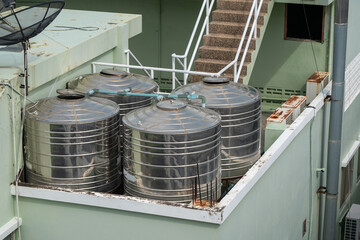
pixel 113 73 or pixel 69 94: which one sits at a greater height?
pixel 113 73

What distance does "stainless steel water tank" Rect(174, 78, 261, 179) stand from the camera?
13.3m

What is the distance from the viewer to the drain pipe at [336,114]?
55.6 ft

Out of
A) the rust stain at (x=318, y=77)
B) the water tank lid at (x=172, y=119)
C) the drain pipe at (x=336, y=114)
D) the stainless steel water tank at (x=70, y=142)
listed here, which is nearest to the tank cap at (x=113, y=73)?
the stainless steel water tank at (x=70, y=142)

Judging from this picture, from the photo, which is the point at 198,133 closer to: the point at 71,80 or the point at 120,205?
the point at 120,205

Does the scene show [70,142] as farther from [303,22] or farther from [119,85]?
[303,22]

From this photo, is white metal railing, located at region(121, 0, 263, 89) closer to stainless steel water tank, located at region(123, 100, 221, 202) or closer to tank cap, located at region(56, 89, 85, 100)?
tank cap, located at region(56, 89, 85, 100)

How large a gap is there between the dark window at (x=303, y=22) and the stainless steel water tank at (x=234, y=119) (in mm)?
6667

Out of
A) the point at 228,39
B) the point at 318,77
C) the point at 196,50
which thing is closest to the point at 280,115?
the point at 196,50

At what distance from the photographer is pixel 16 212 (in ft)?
41.9

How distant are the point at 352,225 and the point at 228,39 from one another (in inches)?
261

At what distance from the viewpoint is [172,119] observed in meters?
12.0

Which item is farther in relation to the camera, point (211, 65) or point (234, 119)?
point (211, 65)

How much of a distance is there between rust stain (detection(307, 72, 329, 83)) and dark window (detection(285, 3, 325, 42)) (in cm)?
100

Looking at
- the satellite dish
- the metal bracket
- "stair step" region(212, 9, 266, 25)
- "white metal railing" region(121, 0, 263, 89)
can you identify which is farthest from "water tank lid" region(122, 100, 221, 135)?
the metal bracket
